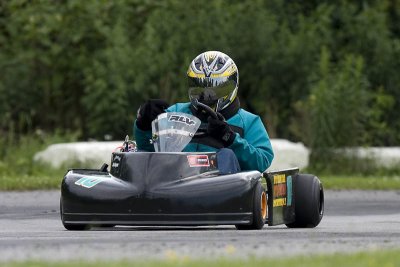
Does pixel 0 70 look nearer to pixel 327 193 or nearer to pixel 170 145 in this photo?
pixel 327 193

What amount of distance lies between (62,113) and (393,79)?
6212mm

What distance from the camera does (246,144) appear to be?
481 inches

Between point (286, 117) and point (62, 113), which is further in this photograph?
point (62, 113)

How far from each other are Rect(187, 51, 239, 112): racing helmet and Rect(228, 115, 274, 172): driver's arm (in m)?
0.26

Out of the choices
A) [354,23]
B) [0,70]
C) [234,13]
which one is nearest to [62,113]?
[0,70]

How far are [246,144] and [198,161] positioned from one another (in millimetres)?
→ 652

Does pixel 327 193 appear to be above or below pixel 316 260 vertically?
below

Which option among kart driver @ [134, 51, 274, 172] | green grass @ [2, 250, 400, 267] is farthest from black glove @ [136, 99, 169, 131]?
green grass @ [2, 250, 400, 267]

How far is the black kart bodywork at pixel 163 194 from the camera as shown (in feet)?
37.1

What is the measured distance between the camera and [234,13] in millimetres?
26188

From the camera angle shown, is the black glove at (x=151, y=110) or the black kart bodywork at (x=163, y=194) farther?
the black glove at (x=151, y=110)

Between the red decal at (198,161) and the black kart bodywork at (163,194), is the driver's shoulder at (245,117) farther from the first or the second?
the red decal at (198,161)

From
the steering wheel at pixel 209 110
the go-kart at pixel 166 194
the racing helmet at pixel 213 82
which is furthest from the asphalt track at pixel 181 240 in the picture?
the racing helmet at pixel 213 82

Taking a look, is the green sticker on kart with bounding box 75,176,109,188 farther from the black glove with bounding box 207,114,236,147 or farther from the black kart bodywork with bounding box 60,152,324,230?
the black glove with bounding box 207,114,236,147
